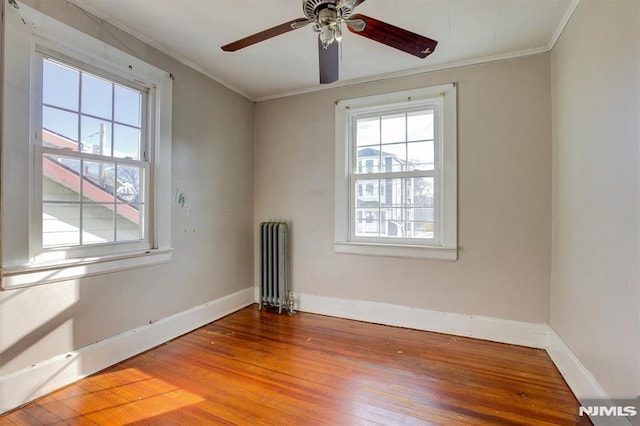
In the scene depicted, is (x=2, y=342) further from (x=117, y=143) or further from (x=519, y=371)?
(x=519, y=371)

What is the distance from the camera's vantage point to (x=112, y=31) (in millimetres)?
2205

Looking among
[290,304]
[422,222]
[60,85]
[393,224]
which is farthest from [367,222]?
[60,85]

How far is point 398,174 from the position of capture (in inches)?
120

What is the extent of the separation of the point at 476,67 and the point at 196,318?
3.52m

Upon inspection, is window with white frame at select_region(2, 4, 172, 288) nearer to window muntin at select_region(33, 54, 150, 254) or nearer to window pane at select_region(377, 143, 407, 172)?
window muntin at select_region(33, 54, 150, 254)

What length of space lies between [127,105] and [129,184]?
0.63 m

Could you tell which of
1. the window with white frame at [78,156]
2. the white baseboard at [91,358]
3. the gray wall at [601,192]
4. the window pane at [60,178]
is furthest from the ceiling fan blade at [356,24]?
the white baseboard at [91,358]

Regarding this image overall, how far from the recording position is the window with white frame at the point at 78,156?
1754 mm

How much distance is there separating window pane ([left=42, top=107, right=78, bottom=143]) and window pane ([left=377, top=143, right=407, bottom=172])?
8.41ft

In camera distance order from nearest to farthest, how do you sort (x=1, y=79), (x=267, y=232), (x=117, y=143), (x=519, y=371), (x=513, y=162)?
(x=1, y=79) → (x=519, y=371) → (x=117, y=143) → (x=513, y=162) → (x=267, y=232)

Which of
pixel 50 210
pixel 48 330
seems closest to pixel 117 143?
pixel 50 210

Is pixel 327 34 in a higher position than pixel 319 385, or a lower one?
higher

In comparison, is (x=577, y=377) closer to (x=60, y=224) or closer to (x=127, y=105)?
(x=60, y=224)

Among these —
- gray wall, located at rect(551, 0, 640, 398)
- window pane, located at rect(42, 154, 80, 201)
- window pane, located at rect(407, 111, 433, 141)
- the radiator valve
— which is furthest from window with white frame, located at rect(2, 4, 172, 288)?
gray wall, located at rect(551, 0, 640, 398)
